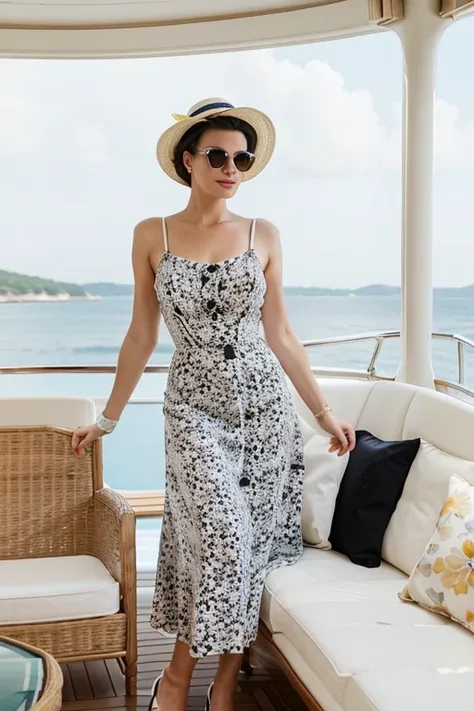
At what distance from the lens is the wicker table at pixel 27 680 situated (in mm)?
2094

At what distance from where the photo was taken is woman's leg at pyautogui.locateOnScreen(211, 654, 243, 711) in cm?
279

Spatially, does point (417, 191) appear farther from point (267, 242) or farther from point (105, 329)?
point (105, 329)

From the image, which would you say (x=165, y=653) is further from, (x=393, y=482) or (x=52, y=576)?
(x=393, y=482)

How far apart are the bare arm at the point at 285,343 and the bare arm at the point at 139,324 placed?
367 mm

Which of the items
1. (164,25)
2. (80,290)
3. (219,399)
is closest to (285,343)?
(219,399)

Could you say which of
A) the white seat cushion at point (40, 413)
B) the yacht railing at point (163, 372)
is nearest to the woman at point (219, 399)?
the white seat cushion at point (40, 413)

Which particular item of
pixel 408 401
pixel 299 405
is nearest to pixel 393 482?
pixel 408 401

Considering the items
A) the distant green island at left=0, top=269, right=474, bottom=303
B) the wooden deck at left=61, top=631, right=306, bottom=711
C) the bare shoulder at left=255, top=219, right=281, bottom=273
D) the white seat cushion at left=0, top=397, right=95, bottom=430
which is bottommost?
the wooden deck at left=61, top=631, right=306, bottom=711

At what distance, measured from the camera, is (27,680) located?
87.7 inches

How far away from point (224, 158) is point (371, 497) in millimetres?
1177

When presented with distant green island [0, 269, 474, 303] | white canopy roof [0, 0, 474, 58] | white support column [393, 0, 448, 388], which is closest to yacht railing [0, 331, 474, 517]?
white support column [393, 0, 448, 388]

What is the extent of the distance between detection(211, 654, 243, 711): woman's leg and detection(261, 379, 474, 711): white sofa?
0.14 m

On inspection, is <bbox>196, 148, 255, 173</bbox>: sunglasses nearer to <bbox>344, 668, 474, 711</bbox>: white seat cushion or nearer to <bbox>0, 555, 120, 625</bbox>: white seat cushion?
<bbox>0, 555, 120, 625</bbox>: white seat cushion

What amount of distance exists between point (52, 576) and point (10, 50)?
2966 mm
